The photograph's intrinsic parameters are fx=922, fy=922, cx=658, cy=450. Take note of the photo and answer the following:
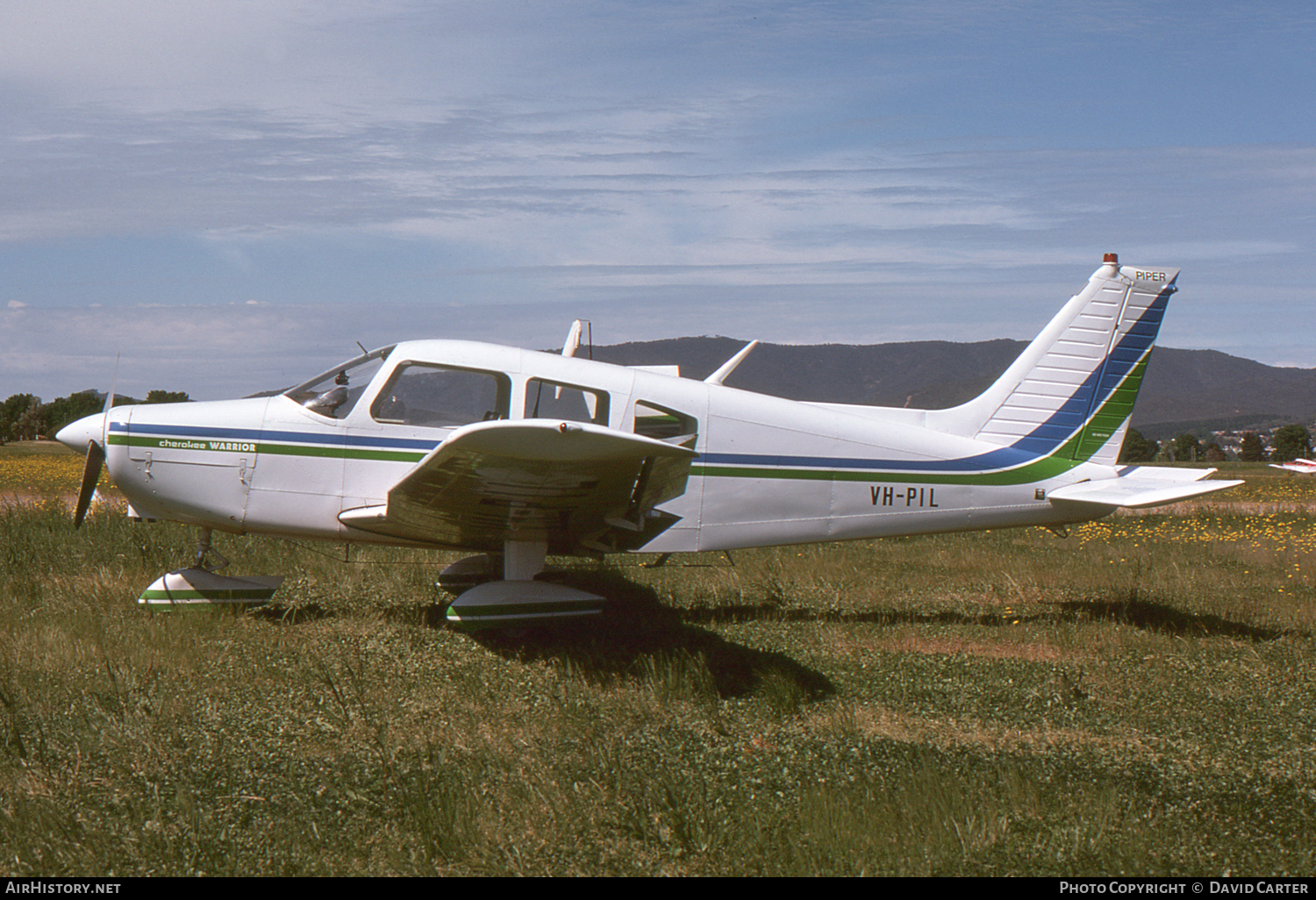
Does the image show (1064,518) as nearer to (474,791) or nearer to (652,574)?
(652,574)

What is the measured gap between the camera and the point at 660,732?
4504mm

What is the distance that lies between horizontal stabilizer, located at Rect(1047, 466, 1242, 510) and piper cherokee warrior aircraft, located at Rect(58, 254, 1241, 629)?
23 millimetres

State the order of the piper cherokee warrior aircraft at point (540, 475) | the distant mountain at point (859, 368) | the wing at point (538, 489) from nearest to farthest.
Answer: the wing at point (538, 489) → the piper cherokee warrior aircraft at point (540, 475) → the distant mountain at point (859, 368)

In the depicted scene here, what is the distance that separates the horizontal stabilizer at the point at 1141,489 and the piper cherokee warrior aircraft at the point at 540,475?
23 millimetres

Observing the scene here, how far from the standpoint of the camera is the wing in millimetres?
4543

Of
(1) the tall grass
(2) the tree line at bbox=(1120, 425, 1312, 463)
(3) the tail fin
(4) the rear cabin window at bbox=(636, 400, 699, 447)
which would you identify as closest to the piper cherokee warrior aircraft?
(4) the rear cabin window at bbox=(636, 400, 699, 447)

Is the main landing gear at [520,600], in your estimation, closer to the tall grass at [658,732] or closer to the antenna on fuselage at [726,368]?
the tall grass at [658,732]

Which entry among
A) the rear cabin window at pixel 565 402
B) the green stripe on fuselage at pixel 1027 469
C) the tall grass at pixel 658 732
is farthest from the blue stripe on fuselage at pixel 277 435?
the green stripe on fuselage at pixel 1027 469

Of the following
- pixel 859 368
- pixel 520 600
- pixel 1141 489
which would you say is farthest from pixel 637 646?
pixel 859 368

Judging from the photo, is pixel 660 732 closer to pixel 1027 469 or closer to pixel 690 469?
pixel 690 469

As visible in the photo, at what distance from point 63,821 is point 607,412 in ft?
12.7

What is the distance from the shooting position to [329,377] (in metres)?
A: 6.50

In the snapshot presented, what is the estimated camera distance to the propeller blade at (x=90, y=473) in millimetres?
6336

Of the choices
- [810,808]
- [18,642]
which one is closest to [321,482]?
[18,642]
